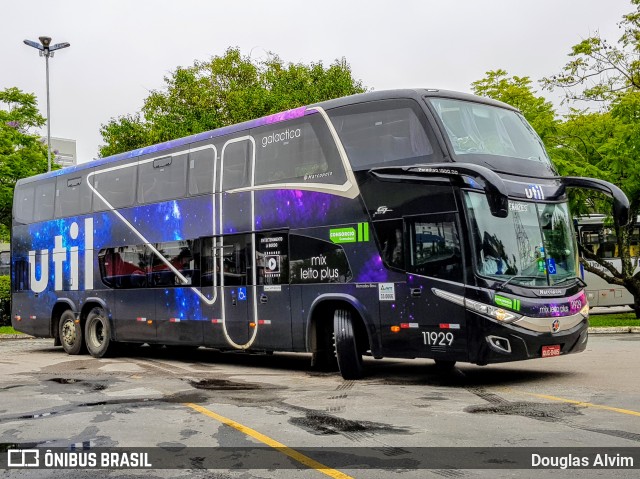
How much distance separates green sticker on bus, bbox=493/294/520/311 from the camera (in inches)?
435

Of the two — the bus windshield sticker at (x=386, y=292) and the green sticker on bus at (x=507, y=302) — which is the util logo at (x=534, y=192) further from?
the bus windshield sticker at (x=386, y=292)

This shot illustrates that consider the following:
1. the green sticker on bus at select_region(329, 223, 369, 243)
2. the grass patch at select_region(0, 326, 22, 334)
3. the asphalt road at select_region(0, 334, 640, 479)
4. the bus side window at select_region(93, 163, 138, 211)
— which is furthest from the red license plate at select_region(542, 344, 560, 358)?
the grass patch at select_region(0, 326, 22, 334)

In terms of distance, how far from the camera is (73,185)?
1936cm

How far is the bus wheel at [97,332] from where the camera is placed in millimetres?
18188

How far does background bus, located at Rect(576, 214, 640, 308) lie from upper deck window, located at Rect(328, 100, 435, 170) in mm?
16958

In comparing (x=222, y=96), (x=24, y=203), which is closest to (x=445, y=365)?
(x=24, y=203)

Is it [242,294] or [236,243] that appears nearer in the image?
[242,294]

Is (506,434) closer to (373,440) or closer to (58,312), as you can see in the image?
(373,440)

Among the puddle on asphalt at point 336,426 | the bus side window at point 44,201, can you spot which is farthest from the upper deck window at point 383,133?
the bus side window at point 44,201

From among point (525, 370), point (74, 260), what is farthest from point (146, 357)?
point (525, 370)

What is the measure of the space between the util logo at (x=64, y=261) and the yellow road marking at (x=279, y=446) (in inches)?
375

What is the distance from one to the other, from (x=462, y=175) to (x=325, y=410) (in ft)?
12.2

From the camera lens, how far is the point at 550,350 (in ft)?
37.4
